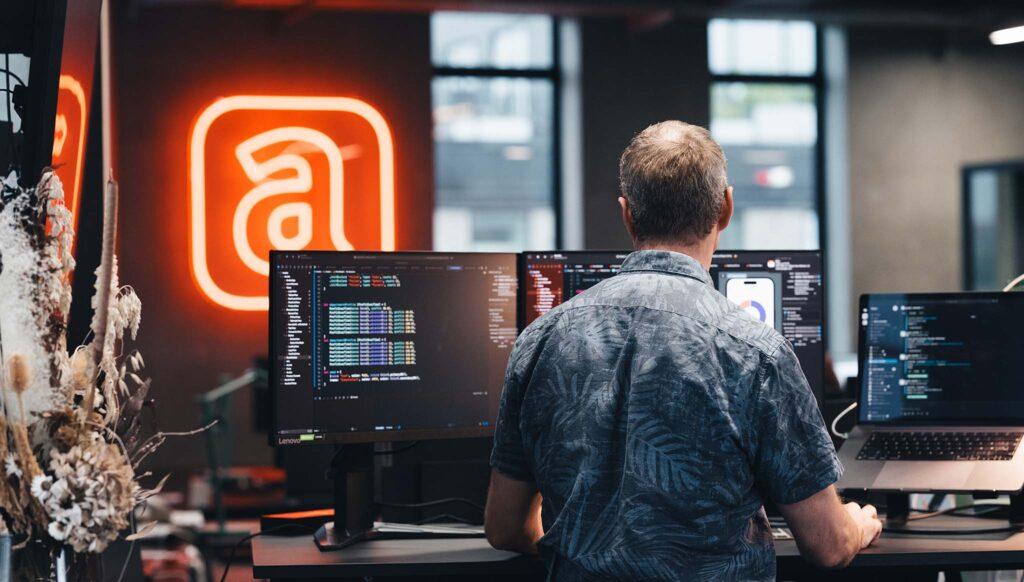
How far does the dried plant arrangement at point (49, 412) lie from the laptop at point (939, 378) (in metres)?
1.60

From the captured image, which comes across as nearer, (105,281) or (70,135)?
(105,281)

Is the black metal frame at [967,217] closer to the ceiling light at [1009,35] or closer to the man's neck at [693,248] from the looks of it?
the ceiling light at [1009,35]

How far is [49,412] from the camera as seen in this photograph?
1.69m

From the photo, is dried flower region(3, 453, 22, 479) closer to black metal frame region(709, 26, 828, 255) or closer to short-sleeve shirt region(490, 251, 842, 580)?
short-sleeve shirt region(490, 251, 842, 580)

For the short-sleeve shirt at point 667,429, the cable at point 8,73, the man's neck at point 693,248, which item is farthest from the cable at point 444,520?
the cable at point 8,73

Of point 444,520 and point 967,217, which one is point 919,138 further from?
point 444,520

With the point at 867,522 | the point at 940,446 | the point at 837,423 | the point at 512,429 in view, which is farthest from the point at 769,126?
the point at 512,429

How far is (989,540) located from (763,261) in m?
0.76

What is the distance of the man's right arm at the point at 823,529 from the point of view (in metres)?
1.75

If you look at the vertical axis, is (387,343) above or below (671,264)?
below

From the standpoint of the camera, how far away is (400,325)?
2416 millimetres

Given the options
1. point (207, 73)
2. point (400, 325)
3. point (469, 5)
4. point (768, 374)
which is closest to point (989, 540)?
point (768, 374)

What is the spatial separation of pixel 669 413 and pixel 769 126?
669 cm

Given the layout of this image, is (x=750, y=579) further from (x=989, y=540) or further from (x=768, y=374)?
(x=989, y=540)
